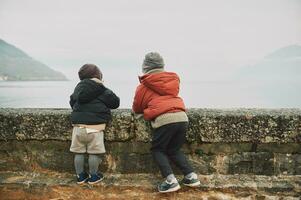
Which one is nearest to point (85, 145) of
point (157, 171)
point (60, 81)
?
point (157, 171)

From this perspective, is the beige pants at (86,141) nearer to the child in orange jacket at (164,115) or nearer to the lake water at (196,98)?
the child in orange jacket at (164,115)

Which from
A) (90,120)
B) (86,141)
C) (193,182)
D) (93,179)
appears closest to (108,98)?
(90,120)

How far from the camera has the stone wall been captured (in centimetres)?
405

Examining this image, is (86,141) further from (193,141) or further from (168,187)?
(193,141)

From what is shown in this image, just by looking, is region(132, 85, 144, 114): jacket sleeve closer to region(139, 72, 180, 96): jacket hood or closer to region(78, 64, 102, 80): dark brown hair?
region(139, 72, 180, 96): jacket hood

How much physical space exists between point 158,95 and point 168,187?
38.9 inches

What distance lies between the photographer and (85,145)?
13.4ft

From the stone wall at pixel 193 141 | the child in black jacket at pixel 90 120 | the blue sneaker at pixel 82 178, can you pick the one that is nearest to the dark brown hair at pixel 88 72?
the child in black jacket at pixel 90 120

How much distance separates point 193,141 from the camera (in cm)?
415

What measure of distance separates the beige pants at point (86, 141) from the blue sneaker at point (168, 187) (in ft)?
2.48

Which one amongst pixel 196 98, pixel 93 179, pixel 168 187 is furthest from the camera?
pixel 196 98

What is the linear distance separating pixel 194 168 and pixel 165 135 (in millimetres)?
655

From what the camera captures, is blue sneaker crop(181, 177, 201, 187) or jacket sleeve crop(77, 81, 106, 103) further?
jacket sleeve crop(77, 81, 106, 103)

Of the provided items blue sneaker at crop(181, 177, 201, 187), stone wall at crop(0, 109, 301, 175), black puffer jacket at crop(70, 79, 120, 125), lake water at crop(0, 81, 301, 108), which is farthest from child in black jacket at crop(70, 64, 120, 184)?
lake water at crop(0, 81, 301, 108)
